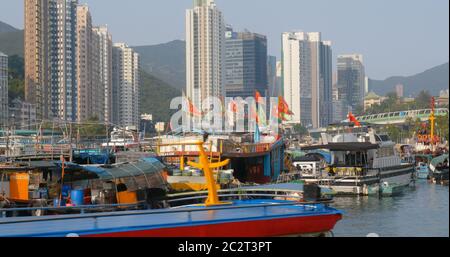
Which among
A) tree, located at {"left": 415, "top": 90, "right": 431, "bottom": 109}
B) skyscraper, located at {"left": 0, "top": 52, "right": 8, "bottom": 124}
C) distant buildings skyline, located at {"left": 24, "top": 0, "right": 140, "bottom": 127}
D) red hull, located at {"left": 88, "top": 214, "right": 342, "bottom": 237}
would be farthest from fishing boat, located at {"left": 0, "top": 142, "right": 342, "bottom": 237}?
tree, located at {"left": 415, "top": 90, "right": 431, "bottom": 109}

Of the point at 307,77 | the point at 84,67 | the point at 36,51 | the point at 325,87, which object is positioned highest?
the point at 307,77

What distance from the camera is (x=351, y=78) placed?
18175 centimetres

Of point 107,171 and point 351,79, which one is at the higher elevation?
point 351,79

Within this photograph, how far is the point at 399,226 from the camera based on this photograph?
16.6m

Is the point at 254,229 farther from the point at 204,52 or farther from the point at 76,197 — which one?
the point at 204,52

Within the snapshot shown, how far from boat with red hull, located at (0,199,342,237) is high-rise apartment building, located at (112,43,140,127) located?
258ft

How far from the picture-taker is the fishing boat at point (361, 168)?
955 inches

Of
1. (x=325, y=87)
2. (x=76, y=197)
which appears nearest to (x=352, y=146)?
(x=76, y=197)

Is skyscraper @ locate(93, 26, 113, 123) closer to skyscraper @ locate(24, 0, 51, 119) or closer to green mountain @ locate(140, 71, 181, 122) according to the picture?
skyscraper @ locate(24, 0, 51, 119)

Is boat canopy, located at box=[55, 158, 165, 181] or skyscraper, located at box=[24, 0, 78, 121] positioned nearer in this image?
boat canopy, located at box=[55, 158, 165, 181]

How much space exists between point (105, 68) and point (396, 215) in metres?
70.9

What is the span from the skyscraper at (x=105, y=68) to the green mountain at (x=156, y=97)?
20.2 metres

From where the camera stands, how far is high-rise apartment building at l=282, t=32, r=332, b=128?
134750mm

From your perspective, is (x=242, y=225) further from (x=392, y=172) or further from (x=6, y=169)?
(x=392, y=172)
